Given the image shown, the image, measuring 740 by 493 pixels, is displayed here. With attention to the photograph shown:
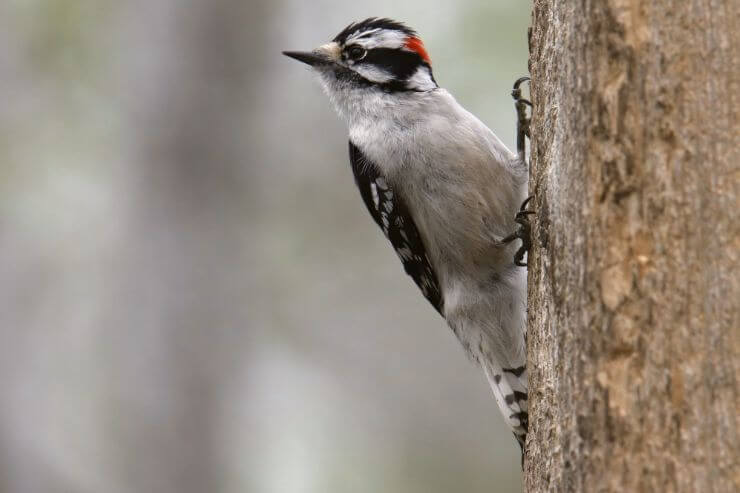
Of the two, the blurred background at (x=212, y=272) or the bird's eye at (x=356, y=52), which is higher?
the bird's eye at (x=356, y=52)

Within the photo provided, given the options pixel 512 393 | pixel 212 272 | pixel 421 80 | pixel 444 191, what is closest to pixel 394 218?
pixel 444 191

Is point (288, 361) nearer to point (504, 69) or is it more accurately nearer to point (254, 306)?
point (254, 306)

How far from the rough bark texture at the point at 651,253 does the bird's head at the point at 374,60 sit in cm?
242

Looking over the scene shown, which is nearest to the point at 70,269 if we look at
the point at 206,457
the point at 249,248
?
the point at 249,248

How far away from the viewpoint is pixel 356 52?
5.84 meters

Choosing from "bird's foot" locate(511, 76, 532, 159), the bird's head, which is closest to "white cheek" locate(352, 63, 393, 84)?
the bird's head

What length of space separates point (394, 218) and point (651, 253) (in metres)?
2.56

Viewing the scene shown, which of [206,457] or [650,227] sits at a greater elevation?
[650,227]

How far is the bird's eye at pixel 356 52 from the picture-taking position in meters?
5.82

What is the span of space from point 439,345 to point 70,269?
12.4 feet

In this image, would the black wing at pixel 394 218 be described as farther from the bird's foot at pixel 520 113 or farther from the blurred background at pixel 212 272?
the blurred background at pixel 212 272

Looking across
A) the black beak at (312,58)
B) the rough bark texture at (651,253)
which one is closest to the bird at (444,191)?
the black beak at (312,58)

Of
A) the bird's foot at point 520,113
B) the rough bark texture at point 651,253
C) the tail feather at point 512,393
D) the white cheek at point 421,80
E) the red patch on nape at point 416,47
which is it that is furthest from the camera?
the red patch on nape at point 416,47

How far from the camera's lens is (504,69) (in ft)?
33.0
